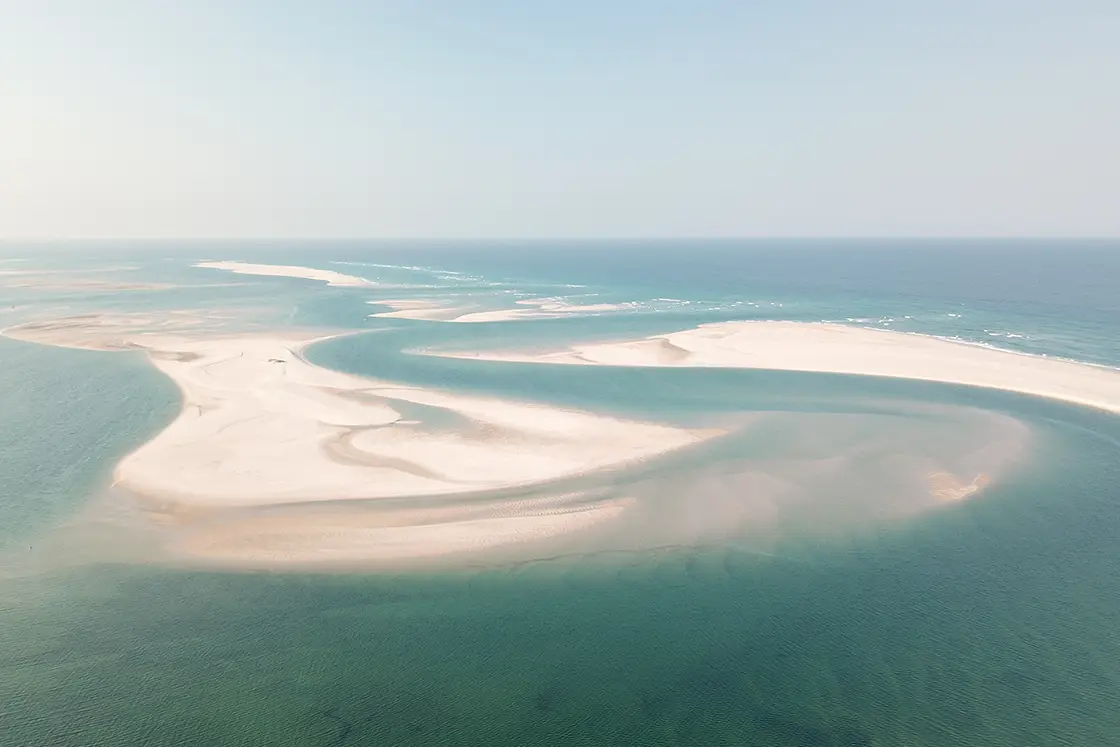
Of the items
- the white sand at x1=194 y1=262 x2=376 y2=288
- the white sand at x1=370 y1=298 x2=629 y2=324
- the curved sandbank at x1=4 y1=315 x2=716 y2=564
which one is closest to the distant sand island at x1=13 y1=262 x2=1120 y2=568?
the curved sandbank at x1=4 y1=315 x2=716 y2=564

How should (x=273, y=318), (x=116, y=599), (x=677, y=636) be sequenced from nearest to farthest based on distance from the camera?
(x=677, y=636)
(x=116, y=599)
(x=273, y=318)

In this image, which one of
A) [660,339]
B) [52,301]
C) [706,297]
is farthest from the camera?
[706,297]

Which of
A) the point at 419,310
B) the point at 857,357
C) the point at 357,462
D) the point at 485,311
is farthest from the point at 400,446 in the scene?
the point at 419,310

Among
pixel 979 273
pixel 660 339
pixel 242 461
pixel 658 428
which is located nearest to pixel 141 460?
pixel 242 461

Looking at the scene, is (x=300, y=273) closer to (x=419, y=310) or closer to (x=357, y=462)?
(x=419, y=310)

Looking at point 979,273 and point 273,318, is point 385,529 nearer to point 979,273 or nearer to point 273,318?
point 273,318

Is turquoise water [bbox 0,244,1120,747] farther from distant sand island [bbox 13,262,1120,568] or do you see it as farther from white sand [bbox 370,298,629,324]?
white sand [bbox 370,298,629,324]
